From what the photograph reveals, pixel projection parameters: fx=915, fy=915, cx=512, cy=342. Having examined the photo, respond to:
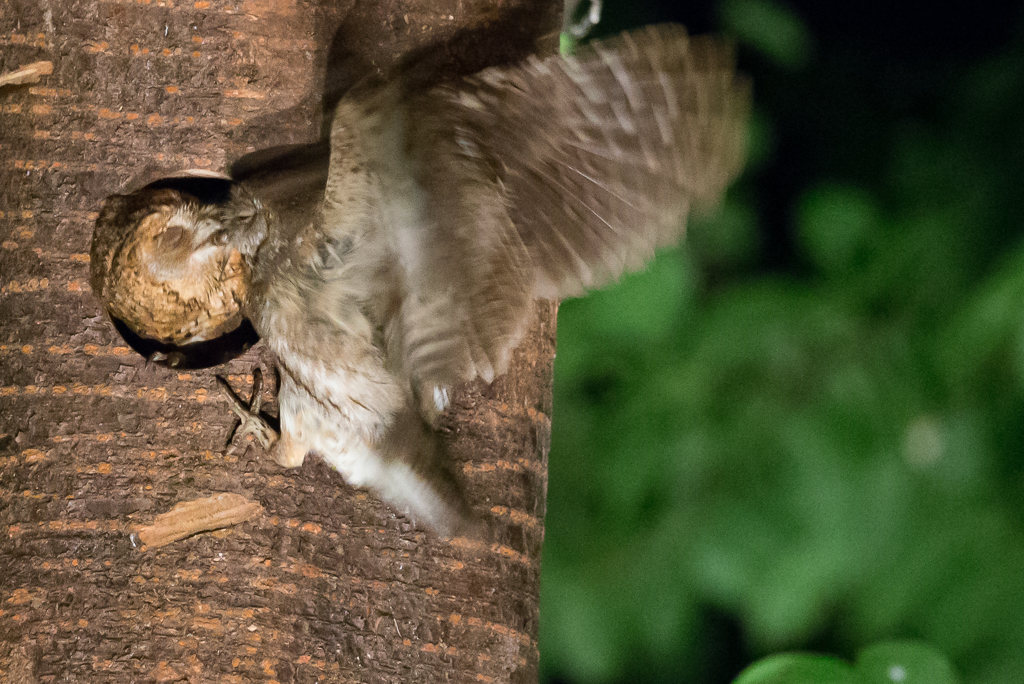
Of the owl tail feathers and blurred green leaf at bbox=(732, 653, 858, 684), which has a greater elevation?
the owl tail feathers

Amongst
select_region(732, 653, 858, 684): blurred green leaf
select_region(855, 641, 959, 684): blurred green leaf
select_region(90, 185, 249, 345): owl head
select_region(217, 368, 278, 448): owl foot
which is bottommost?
select_region(732, 653, 858, 684): blurred green leaf

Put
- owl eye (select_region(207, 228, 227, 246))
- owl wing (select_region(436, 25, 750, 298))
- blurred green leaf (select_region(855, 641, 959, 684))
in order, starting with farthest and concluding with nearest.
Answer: blurred green leaf (select_region(855, 641, 959, 684)), owl eye (select_region(207, 228, 227, 246)), owl wing (select_region(436, 25, 750, 298))

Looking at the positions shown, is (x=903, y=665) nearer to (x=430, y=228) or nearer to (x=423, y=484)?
(x=423, y=484)

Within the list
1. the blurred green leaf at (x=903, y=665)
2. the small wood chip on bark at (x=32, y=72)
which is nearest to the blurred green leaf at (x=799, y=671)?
the blurred green leaf at (x=903, y=665)

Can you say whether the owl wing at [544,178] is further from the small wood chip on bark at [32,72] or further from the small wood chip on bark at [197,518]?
the small wood chip on bark at [32,72]

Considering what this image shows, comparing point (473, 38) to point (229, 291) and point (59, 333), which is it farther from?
point (59, 333)

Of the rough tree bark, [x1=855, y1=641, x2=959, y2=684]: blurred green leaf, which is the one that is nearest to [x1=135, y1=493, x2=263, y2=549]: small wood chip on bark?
the rough tree bark

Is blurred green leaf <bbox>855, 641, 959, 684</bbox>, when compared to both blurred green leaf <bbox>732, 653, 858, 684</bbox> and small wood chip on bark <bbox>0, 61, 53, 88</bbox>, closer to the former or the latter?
blurred green leaf <bbox>732, 653, 858, 684</bbox>

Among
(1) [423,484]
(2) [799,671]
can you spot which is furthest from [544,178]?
(2) [799,671]
